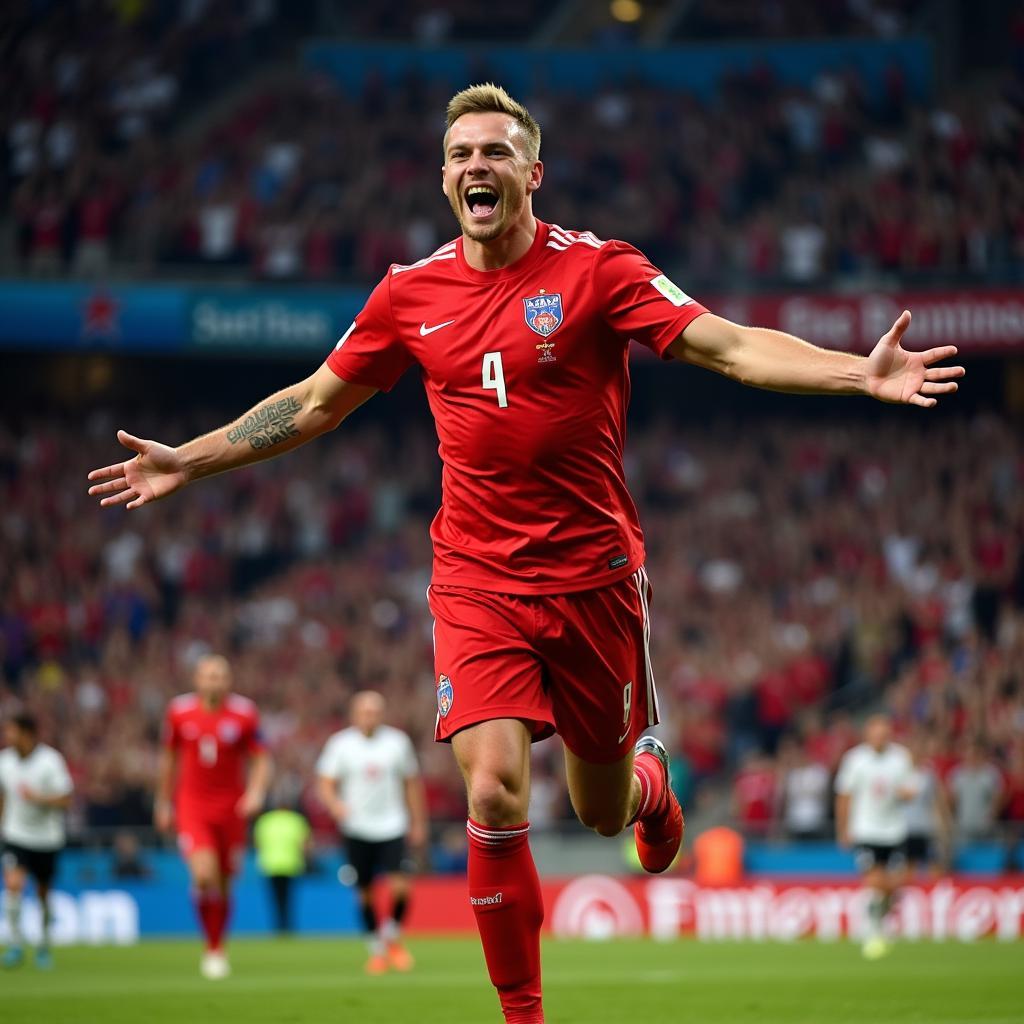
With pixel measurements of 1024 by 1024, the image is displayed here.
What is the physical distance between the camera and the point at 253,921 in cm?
2330

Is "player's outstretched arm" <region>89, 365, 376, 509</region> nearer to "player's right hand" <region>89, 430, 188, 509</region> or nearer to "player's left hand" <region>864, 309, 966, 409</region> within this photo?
"player's right hand" <region>89, 430, 188, 509</region>

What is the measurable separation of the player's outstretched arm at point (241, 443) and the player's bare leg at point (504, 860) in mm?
1344

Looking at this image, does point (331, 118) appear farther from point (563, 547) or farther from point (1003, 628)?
point (563, 547)

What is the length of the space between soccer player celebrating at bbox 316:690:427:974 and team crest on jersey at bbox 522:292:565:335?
10603mm

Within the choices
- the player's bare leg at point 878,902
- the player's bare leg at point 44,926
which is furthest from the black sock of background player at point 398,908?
the player's bare leg at point 878,902

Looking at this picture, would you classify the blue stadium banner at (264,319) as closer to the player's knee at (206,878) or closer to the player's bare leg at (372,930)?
the player's bare leg at (372,930)

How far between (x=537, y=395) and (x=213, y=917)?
9670 mm

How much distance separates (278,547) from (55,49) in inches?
373

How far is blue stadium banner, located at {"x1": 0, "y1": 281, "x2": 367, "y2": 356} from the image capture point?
97.3 ft

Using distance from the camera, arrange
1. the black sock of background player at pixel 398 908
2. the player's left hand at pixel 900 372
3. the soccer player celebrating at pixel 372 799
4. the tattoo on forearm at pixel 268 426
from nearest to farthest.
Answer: the player's left hand at pixel 900 372, the tattoo on forearm at pixel 268 426, the black sock of background player at pixel 398 908, the soccer player celebrating at pixel 372 799

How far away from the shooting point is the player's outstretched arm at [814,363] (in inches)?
234

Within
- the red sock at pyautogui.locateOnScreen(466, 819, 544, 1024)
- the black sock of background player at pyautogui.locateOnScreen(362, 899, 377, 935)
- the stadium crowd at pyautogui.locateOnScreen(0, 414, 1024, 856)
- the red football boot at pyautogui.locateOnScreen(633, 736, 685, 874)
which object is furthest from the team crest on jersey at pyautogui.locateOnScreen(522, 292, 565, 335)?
the stadium crowd at pyautogui.locateOnScreen(0, 414, 1024, 856)

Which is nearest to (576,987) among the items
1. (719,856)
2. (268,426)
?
(268,426)

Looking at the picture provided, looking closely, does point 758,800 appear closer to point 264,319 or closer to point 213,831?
point 213,831
